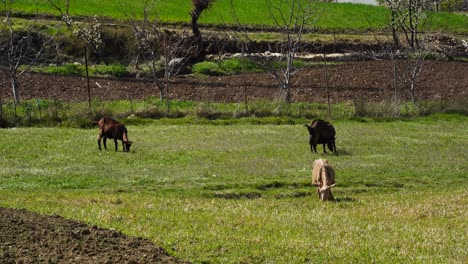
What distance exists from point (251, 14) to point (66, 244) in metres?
67.1

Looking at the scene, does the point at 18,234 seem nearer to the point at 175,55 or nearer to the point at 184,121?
the point at 184,121

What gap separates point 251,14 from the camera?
7875cm

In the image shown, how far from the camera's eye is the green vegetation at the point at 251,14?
235ft

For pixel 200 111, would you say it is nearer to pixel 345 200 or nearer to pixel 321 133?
pixel 321 133

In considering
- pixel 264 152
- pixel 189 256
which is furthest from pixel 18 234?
pixel 264 152

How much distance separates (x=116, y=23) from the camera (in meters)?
64.6

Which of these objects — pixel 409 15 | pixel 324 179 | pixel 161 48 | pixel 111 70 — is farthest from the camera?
pixel 161 48

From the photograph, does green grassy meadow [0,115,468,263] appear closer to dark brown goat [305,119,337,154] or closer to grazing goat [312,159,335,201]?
grazing goat [312,159,335,201]

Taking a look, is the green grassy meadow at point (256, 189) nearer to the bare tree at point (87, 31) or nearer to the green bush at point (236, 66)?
the green bush at point (236, 66)

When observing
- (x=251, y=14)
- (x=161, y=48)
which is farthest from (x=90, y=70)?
(x=251, y=14)

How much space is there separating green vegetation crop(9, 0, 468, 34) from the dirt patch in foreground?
53.6 meters

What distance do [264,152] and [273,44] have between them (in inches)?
1471

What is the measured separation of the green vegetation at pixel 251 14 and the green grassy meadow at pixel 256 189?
124 feet

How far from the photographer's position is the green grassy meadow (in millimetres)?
14062
